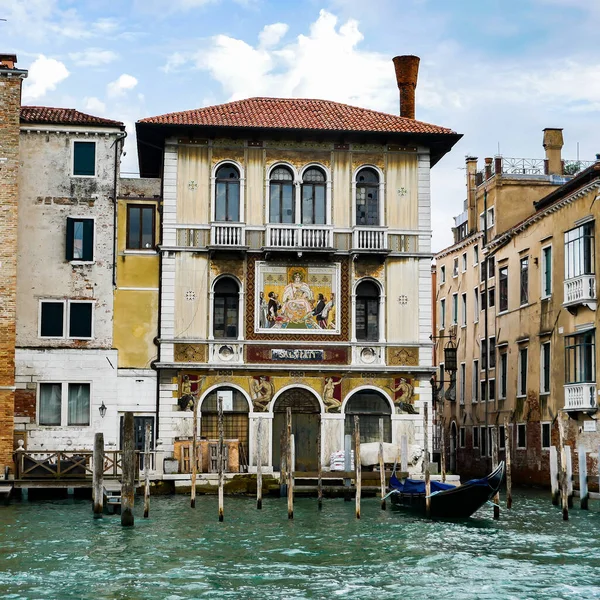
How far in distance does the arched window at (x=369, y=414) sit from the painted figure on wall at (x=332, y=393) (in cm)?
29

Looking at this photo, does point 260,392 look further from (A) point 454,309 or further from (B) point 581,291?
(A) point 454,309

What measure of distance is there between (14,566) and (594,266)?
17.0 meters

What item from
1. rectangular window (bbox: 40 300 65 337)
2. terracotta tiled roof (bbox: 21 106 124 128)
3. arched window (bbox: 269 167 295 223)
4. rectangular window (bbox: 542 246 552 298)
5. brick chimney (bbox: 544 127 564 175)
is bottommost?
rectangular window (bbox: 40 300 65 337)

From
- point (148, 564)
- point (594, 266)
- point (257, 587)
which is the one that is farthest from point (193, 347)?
point (257, 587)

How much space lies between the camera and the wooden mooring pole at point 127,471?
763 inches

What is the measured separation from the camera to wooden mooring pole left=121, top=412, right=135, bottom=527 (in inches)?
763

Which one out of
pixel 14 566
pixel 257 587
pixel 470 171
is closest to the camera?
pixel 257 587

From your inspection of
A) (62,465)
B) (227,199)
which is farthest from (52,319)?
(227,199)

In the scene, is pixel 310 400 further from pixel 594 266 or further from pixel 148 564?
pixel 148 564

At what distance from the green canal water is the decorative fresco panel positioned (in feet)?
20.4

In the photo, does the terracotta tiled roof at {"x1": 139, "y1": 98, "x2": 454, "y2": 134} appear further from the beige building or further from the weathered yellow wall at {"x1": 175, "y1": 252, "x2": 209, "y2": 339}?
the beige building

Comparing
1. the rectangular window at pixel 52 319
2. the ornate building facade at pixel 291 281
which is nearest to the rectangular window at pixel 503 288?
the ornate building facade at pixel 291 281

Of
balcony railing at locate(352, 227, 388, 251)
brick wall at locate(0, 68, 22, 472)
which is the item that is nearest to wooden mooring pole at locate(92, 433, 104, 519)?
brick wall at locate(0, 68, 22, 472)

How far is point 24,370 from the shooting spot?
2778 centimetres
